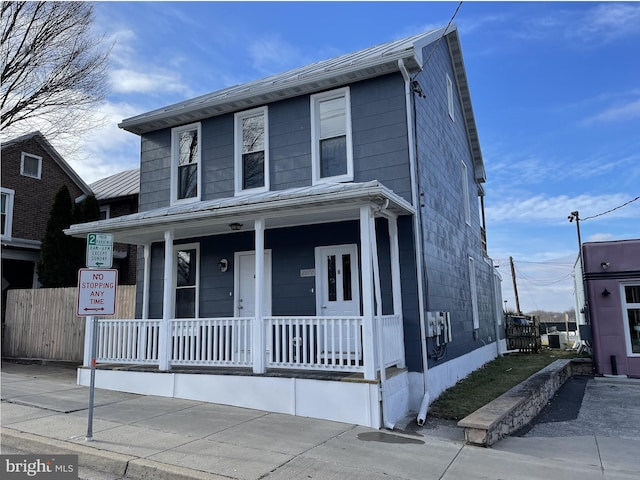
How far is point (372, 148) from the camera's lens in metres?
8.98

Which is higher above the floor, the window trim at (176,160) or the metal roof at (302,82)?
the metal roof at (302,82)

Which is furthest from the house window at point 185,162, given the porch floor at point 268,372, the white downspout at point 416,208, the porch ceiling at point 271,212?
the white downspout at point 416,208

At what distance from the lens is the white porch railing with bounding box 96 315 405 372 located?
7.36 meters

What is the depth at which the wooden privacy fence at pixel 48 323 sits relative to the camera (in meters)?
12.2

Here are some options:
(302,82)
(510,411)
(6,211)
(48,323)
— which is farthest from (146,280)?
(6,211)

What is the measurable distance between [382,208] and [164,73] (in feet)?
24.8

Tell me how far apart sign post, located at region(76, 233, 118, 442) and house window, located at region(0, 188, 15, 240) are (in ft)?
42.9

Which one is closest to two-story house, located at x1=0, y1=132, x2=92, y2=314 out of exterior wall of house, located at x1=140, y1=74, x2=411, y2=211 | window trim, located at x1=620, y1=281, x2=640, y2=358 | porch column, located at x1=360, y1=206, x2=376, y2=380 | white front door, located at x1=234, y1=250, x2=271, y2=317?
exterior wall of house, located at x1=140, y1=74, x2=411, y2=211

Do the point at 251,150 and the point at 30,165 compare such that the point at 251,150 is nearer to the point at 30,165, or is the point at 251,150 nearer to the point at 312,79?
the point at 312,79

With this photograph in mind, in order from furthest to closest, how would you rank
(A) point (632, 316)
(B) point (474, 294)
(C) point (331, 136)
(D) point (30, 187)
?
(D) point (30, 187) → (B) point (474, 294) → (A) point (632, 316) → (C) point (331, 136)

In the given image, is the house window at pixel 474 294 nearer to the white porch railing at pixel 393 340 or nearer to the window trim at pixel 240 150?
the white porch railing at pixel 393 340

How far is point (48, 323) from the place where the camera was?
500 inches

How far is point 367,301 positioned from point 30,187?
16.1 metres

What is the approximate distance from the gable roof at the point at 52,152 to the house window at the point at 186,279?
1033 cm
